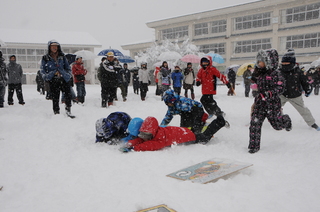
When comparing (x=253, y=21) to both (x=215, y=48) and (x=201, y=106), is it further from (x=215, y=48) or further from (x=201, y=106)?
(x=201, y=106)

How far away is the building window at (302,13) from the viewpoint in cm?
2756

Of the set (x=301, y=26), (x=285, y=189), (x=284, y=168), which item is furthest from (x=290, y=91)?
(x=301, y=26)

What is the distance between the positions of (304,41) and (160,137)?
102ft

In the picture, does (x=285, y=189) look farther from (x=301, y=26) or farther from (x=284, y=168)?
(x=301, y=26)

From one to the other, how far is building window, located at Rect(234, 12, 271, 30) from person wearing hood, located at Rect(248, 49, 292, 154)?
31.0 metres

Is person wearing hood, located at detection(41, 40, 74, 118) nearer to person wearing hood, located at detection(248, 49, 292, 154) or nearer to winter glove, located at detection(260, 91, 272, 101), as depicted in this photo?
person wearing hood, located at detection(248, 49, 292, 154)

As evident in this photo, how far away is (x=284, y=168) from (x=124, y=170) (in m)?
2.03

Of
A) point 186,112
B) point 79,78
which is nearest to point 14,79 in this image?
point 79,78

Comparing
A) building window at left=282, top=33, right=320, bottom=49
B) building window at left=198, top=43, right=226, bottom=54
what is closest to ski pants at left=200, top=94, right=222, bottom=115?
building window at left=282, top=33, right=320, bottom=49

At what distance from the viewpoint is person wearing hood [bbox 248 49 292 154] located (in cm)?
369

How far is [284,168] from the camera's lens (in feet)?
9.95

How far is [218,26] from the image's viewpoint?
34562 mm

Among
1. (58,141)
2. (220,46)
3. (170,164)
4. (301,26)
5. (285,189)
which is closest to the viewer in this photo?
(285,189)

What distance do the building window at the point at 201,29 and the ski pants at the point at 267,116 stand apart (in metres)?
34.0
